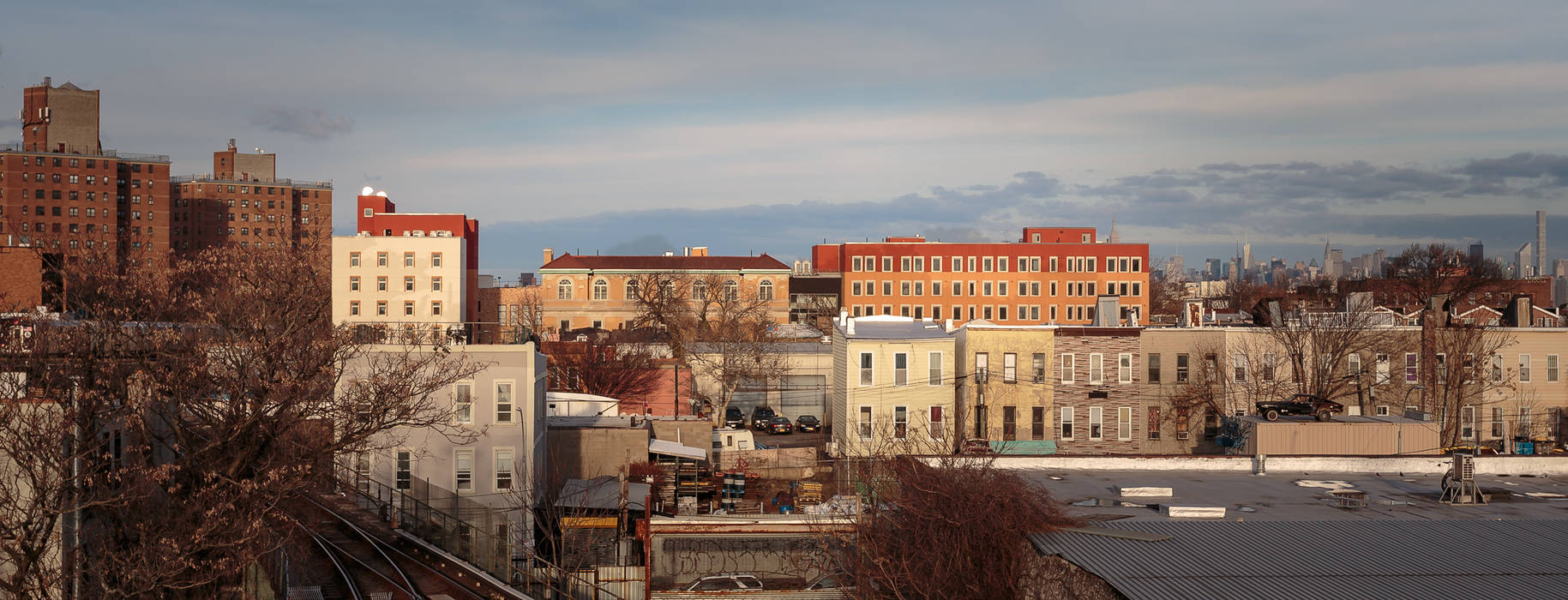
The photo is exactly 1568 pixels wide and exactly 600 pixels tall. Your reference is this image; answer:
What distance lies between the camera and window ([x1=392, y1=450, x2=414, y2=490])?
35.6 m

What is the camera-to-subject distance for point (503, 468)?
36.2 metres

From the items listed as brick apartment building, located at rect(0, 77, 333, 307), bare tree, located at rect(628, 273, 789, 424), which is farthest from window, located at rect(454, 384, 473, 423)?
brick apartment building, located at rect(0, 77, 333, 307)

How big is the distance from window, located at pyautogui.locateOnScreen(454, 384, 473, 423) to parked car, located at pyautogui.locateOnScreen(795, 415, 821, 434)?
32.7 m

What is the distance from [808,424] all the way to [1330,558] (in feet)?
162

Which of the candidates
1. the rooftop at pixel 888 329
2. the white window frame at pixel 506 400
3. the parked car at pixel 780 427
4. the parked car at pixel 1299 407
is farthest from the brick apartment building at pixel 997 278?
the white window frame at pixel 506 400

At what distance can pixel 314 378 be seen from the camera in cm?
2764

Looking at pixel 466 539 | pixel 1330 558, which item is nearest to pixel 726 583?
pixel 466 539

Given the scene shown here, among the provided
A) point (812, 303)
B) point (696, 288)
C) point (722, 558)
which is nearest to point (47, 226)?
A: point (696, 288)

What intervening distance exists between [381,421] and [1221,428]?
34.3 m

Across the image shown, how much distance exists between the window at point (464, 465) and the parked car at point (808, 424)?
107 feet

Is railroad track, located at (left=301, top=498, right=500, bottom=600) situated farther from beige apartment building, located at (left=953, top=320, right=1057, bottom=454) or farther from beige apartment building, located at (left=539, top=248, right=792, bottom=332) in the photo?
beige apartment building, located at (left=539, top=248, right=792, bottom=332)

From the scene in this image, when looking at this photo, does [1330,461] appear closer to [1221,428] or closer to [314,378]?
[1221,428]

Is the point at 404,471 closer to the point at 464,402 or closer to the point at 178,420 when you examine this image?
the point at 464,402

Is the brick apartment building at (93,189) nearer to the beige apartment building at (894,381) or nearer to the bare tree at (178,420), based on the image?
the beige apartment building at (894,381)
